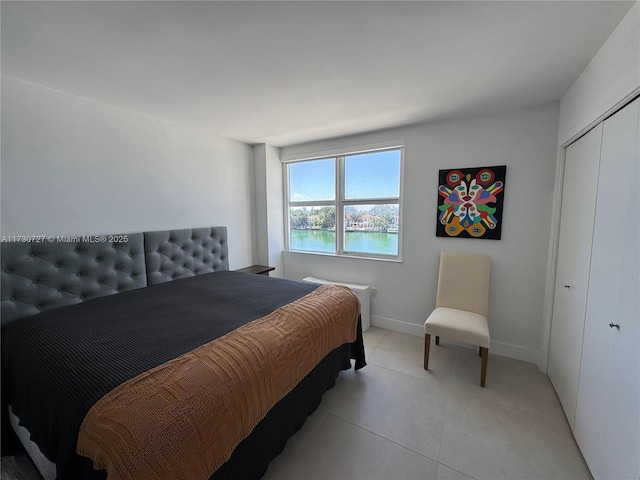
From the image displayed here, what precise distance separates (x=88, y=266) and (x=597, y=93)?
364 centimetres

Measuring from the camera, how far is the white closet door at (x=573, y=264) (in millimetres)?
1603

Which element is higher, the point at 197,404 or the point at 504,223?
the point at 504,223

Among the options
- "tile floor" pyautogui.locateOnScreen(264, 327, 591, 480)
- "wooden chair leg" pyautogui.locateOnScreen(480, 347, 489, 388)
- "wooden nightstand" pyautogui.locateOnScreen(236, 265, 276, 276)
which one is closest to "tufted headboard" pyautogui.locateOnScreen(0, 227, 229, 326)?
"wooden nightstand" pyautogui.locateOnScreen(236, 265, 276, 276)

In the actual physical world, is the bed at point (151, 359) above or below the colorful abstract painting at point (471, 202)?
below

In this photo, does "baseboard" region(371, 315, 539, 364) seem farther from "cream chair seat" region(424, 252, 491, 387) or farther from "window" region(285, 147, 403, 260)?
"window" region(285, 147, 403, 260)

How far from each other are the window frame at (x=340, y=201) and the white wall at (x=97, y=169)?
3.07 ft

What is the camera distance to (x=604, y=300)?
136 cm

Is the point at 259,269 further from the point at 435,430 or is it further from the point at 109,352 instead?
the point at 435,430

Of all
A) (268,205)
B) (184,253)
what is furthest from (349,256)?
(184,253)

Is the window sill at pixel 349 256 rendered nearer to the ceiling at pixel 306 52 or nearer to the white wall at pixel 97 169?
the white wall at pixel 97 169

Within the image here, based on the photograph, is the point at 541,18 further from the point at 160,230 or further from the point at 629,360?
the point at 160,230

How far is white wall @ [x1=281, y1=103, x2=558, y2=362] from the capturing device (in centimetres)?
229

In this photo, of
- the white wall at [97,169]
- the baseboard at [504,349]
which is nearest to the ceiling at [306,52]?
the white wall at [97,169]

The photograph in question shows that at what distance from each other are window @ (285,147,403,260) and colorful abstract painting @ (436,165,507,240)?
49cm
